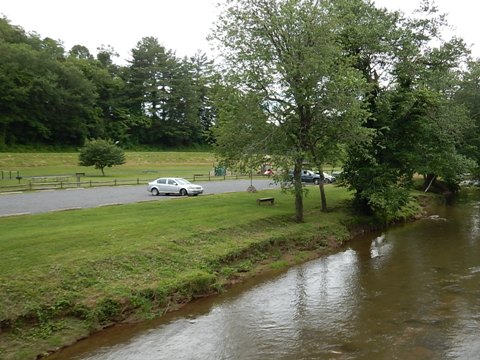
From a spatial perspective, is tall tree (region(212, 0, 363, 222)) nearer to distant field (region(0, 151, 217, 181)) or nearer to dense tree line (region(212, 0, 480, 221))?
dense tree line (region(212, 0, 480, 221))

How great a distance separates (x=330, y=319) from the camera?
1124 cm

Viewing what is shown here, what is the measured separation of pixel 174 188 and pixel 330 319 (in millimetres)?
22400

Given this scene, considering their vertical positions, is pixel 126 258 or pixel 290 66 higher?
pixel 290 66

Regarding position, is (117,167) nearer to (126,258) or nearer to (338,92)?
(338,92)

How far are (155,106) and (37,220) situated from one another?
7864 centimetres

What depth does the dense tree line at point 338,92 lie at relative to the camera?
19.6 m

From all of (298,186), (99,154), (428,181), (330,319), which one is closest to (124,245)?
(330,319)

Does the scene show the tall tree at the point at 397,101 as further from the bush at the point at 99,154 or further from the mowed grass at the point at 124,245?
the bush at the point at 99,154

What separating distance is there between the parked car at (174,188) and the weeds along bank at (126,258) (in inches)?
333

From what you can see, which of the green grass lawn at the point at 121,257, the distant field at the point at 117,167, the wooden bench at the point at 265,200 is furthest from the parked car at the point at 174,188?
the distant field at the point at 117,167

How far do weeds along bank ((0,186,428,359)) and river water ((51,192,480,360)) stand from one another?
0.66 metres

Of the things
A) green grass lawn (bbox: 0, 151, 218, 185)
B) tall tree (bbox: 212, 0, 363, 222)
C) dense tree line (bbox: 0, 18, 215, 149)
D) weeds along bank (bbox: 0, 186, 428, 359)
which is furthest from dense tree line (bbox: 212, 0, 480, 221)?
dense tree line (bbox: 0, 18, 215, 149)

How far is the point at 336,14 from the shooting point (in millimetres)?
20141

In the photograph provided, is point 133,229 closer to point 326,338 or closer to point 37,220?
point 37,220
